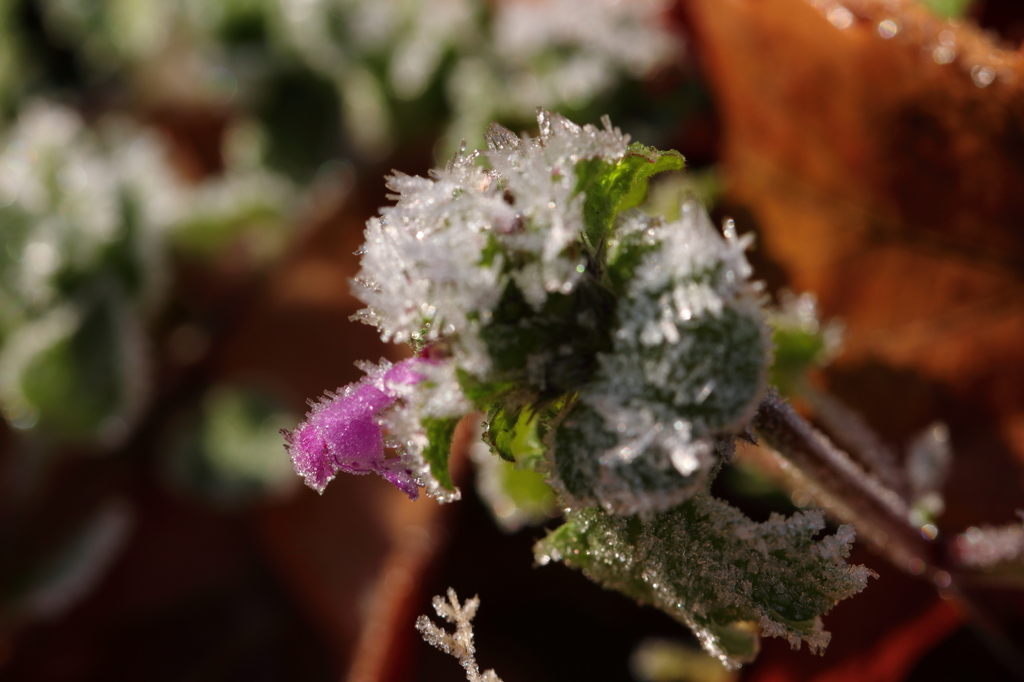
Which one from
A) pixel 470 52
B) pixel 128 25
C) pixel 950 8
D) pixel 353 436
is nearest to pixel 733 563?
pixel 353 436

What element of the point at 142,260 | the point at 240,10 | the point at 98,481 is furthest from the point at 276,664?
the point at 240,10

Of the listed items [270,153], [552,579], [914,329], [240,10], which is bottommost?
[552,579]

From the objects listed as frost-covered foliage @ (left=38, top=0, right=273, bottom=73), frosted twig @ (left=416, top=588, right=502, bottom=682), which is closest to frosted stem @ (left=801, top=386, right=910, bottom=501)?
frosted twig @ (left=416, top=588, right=502, bottom=682)

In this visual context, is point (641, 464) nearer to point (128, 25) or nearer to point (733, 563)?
point (733, 563)

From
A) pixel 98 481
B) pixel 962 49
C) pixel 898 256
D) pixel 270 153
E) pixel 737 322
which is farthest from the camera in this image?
pixel 270 153

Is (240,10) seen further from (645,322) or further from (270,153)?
(645,322)
